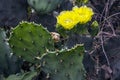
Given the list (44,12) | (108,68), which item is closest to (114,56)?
(108,68)

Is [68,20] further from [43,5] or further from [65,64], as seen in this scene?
[43,5]

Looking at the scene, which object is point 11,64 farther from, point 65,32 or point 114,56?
point 114,56

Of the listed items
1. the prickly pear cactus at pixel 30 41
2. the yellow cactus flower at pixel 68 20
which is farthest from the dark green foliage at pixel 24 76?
the yellow cactus flower at pixel 68 20

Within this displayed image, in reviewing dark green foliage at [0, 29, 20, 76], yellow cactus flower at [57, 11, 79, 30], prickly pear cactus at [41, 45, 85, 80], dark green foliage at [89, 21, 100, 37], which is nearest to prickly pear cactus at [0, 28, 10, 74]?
dark green foliage at [0, 29, 20, 76]

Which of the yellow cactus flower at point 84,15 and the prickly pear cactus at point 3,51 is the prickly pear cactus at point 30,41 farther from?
the yellow cactus flower at point 84,15

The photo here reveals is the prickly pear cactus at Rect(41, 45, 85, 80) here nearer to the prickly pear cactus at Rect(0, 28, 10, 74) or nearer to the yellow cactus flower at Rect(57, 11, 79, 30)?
the yellow cactus flower at Rect(57, 11, 79, 30)

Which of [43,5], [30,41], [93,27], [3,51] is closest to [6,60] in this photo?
[3,51]
